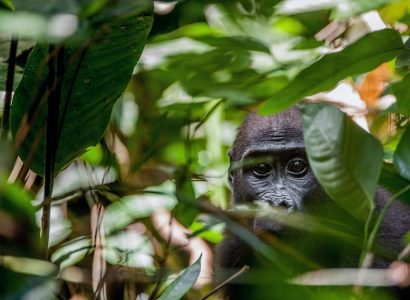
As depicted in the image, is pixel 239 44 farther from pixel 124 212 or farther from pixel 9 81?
pixel 9 81

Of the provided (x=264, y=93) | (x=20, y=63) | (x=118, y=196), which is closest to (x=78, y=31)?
(x=20, y=63)

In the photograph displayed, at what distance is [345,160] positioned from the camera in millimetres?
1349

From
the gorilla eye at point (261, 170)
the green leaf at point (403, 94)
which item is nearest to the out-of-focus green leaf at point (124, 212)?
the gorilla eye at point (261, 170)

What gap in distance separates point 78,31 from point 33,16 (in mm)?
72

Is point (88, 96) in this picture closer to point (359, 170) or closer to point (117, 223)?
point (359, 170)

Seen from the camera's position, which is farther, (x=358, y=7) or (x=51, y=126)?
(x=358, y=7)

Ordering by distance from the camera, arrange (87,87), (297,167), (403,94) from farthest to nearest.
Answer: (297,167) → (403,94) → (87,87)

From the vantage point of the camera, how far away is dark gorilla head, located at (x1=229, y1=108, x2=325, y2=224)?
10.8 ft

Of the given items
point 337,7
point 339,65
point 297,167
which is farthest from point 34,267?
point 297,167

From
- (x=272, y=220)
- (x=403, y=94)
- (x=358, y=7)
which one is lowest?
(x=272, y=220)

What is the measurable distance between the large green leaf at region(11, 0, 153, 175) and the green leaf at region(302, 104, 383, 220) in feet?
1.37

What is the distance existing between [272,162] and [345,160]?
85.6 inches

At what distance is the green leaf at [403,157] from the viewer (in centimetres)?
164

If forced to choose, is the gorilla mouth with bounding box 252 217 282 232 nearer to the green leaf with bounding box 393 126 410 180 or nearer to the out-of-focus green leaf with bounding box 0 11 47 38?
the green leaf with bounding box 393 126 410 180
